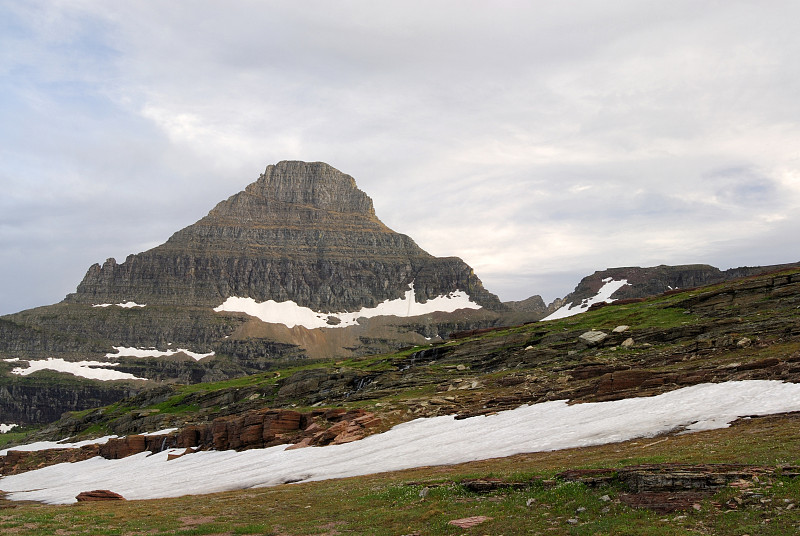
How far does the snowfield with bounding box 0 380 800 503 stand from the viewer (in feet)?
129

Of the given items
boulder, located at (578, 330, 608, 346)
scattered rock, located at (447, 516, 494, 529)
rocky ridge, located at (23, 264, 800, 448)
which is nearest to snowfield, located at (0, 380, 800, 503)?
rocky ridge, located at (23, 264, 800, 448)

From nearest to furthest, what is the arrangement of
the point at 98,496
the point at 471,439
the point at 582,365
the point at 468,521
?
the point at 468,521
the point at 98,496
the point at 471,439
the point at 582,365

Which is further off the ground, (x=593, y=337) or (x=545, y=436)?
(x=593, y=337)

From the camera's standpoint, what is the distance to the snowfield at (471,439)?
3941cm

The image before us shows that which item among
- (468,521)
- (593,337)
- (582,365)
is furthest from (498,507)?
(593,337)

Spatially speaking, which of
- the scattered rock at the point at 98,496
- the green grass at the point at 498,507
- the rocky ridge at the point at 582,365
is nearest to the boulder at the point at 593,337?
the rocky ridge at the point at 582,365

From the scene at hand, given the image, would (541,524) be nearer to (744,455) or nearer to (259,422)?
(744,455)

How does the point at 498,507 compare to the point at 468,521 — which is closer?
the point at 468,521

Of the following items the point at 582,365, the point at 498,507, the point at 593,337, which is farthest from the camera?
the point at 593,337

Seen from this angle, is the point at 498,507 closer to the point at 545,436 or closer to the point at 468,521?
the point at 468,521

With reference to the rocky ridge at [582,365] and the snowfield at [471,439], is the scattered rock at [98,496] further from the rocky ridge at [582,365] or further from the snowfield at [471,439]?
the rocky ridge at [582,365]

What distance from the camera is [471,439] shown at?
163 ft

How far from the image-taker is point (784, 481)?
20.6 meters

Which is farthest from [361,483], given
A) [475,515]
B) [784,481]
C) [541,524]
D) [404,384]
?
[404,384]
